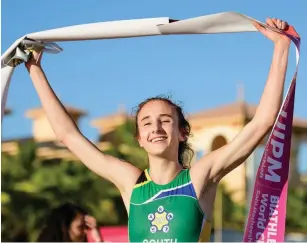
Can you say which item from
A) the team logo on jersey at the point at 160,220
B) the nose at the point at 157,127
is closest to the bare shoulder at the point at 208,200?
the team logo on jersey at the point at 160,220

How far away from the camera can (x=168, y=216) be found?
2.98 m

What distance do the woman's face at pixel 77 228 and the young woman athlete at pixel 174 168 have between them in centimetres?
189

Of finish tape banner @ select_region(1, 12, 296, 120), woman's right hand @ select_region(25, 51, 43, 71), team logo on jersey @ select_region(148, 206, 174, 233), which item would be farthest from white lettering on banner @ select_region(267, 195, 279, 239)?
woman's right hand @ select_region(25, 51, 43, 71)

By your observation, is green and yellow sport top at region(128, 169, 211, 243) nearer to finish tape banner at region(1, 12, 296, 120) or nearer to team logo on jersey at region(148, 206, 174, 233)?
team logo on jersey at region(148, 206, 174, 233)

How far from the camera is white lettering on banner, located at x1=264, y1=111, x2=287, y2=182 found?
2.98m

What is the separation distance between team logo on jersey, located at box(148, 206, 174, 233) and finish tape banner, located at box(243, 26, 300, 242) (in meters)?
0.27

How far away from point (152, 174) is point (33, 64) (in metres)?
0.72

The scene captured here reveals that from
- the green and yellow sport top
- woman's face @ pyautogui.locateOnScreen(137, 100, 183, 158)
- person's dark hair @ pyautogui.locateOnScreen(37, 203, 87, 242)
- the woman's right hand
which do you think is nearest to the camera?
the green and yellow sport top

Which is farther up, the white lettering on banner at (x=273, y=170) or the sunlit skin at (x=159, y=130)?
the sunlit skin at (x=159, y=130)

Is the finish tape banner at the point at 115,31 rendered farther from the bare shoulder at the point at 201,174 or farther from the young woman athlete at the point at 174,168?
the bare shoulder at the point at 201,174

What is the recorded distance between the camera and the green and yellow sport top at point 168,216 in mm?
2973

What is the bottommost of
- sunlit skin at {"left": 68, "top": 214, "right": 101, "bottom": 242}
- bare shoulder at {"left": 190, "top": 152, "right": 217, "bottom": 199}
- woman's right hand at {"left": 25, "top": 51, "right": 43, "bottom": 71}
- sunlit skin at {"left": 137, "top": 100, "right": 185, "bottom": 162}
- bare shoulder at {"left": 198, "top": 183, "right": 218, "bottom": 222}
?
sunlit skin at {"left": 68, "top": 214, "right": 101, "bottom": 242}

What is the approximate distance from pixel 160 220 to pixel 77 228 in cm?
216

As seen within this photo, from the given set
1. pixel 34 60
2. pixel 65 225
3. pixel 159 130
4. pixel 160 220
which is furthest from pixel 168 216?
pixel 65 225
